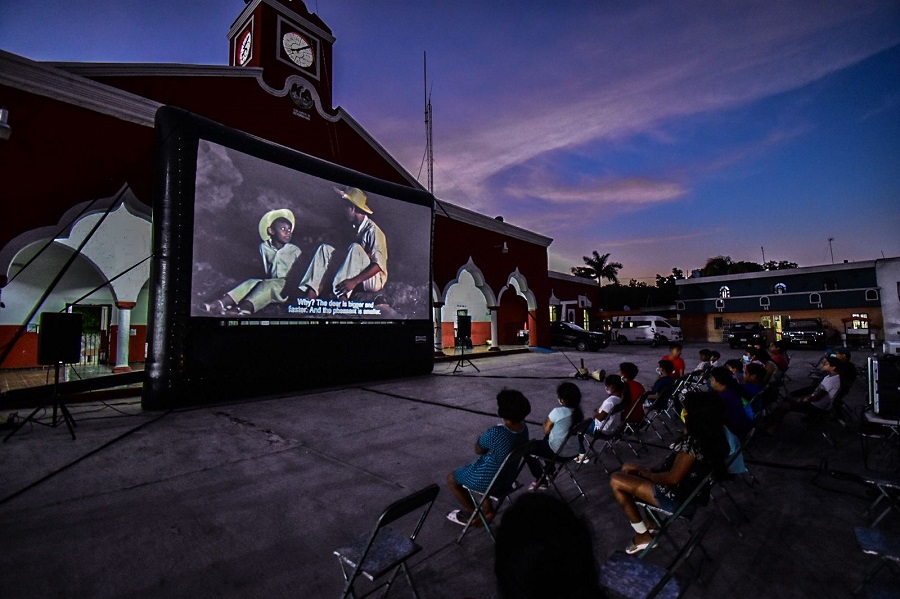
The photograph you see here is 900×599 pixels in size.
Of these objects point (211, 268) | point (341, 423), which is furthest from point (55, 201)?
point (341, 423)

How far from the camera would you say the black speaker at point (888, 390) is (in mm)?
4070

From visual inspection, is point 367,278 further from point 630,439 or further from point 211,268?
point 630,439

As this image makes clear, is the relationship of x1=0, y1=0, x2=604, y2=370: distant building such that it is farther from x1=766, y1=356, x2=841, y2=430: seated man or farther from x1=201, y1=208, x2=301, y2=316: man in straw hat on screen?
x1=766, y1=356, x2=841, y2=430: seated man

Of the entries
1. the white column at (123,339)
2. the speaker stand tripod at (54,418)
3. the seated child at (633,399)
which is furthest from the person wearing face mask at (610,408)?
the white column at (123,339)

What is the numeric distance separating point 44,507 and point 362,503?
2.43 metres

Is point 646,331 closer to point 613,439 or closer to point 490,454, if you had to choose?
point 613,439

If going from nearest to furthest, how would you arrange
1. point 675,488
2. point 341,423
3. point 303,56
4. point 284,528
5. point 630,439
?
Answer: point 675,488 → point 284,528 → point 630,439 → point 341,423 → point 303,56

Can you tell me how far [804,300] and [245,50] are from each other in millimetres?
31383

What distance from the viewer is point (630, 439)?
4.93 meters

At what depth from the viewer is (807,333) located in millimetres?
19453

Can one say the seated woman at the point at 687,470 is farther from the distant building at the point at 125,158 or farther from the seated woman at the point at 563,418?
the distant building at the point at 125,158

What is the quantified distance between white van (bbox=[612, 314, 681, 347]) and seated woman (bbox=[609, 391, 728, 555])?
2146 centimetres

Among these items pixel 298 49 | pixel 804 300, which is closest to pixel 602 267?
pixel 804 300

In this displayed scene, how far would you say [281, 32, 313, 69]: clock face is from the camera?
34.7 feet
